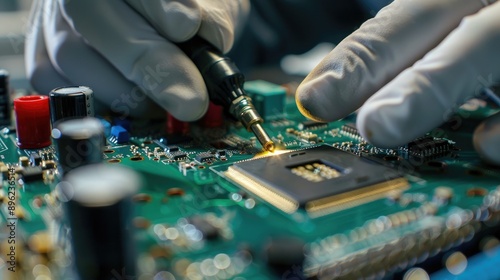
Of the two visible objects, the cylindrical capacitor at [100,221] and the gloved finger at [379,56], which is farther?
the gloved finger at [379,56]

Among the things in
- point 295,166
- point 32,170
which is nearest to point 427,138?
point 295,166

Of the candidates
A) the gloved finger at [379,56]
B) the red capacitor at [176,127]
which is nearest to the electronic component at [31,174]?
the red capacitor at [176,127]

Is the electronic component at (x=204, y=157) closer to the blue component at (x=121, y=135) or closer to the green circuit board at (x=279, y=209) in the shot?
the green circuit board at (x=279, y=209)

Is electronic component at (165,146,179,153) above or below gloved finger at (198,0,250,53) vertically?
below

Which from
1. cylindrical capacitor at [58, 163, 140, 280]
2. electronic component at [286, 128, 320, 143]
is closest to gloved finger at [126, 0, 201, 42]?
electronic component at [286, 128, 320, 143]

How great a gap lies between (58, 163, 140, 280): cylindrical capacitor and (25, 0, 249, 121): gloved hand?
827 mm

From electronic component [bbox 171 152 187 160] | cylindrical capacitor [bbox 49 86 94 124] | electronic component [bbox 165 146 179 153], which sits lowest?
electronic component [bbox 165 146 179 153]

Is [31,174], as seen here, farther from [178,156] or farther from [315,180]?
[315,180]

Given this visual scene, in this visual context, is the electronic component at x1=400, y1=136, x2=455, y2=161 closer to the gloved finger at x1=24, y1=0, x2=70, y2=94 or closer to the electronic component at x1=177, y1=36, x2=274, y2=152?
the electronic component at x1=177, y1=36, x2=274, y2=152

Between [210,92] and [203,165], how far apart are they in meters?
0.35

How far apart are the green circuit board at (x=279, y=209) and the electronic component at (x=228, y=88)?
7 centimetres

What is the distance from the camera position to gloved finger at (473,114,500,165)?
4.40ft

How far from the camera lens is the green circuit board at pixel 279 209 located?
3.03 ft

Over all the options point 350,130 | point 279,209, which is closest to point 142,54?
point 350,130
